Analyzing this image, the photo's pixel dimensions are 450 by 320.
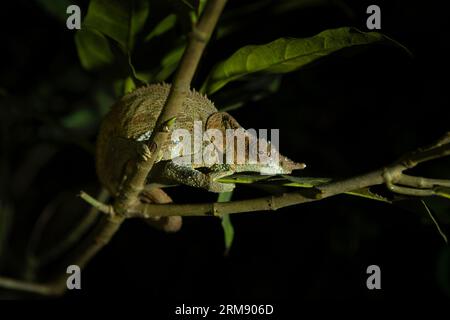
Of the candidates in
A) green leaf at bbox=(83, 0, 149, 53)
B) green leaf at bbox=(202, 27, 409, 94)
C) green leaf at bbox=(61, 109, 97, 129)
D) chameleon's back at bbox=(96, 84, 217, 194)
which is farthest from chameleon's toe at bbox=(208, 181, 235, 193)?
green leaf at bbox=(61, 109, 97, 129)

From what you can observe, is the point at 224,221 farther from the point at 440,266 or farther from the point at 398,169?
the point at 440,266

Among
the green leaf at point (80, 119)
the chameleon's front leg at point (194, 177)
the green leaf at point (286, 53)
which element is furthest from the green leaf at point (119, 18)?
the green leaf at point (80, 119)

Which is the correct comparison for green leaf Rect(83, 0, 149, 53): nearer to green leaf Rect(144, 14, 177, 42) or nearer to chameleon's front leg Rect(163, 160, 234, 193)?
green leaf Rect(144, 14, 177, 42)

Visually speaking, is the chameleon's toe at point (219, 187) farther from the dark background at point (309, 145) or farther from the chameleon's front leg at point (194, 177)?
the dark background at point (309, 145)

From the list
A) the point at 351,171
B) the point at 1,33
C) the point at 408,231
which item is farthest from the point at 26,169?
the point at 408,231

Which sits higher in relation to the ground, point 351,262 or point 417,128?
Result: point 417,128

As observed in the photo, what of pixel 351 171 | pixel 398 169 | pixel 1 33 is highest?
pixel 1 33

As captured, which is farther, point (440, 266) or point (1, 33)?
point (1, 33)
